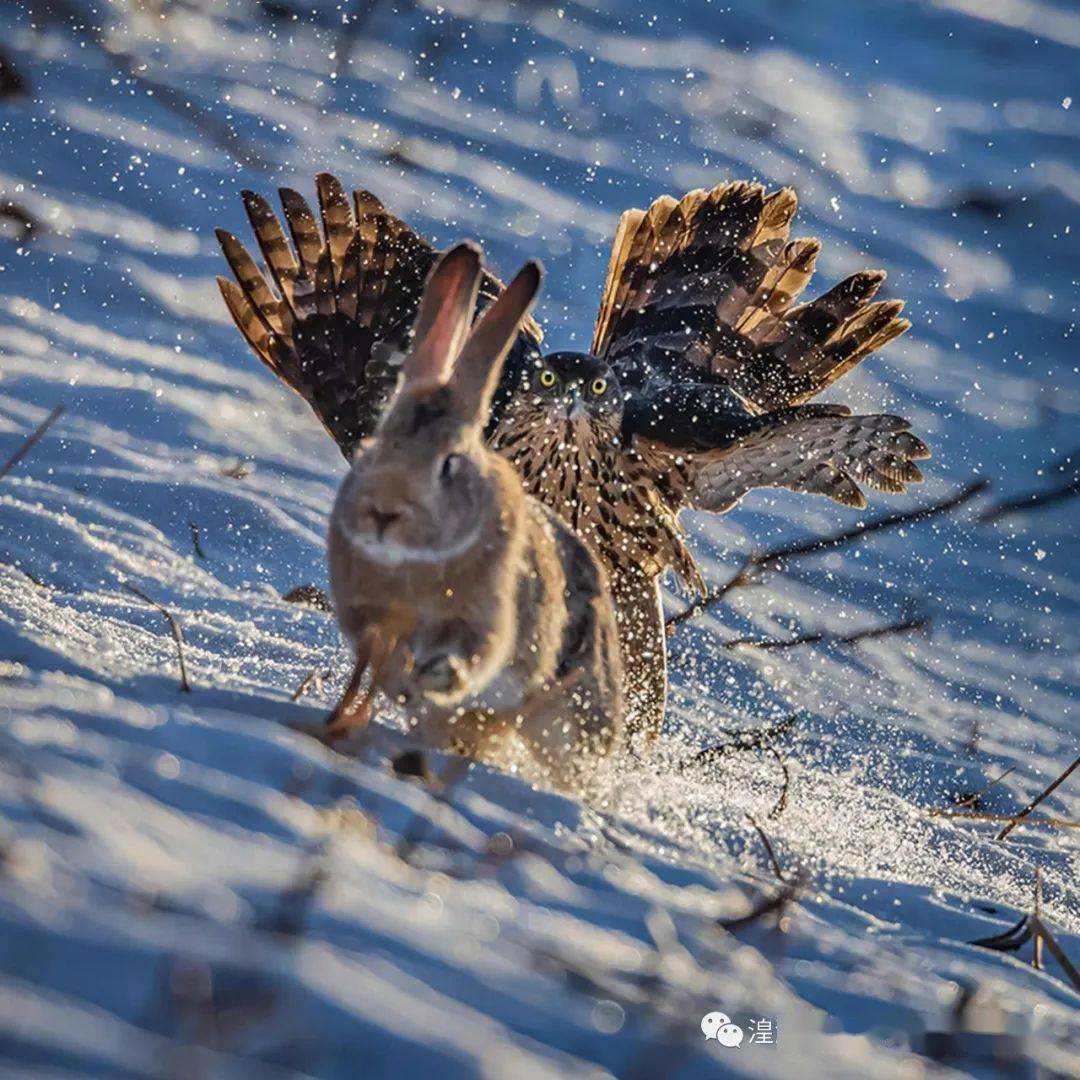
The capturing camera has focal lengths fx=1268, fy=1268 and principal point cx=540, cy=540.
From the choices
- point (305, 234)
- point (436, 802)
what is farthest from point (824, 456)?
point (436, 802)

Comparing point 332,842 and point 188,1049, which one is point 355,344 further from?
point 188,1049

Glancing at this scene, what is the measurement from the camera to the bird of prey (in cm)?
478

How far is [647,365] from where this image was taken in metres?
5.76

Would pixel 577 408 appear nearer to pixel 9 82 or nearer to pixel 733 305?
pixel 733 305

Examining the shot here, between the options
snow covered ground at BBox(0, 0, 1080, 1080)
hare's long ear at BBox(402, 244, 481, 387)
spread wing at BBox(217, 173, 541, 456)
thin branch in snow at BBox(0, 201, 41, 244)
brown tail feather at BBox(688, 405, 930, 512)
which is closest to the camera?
snow covered ground at BBox(0, 0, 1080, 1080)

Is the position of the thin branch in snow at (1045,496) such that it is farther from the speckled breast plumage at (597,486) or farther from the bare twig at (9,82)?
the bare twig at (9,82)

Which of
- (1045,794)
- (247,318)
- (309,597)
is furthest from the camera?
(309,597)

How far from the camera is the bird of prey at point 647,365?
15.7ft

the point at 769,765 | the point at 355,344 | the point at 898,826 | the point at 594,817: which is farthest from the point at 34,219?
the point at 594,817

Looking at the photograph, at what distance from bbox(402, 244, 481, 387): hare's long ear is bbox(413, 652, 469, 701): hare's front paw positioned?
0.69 metres

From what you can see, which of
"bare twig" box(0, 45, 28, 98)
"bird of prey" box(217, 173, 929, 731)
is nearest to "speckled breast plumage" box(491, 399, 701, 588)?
"bird of prey" box(217, 173, 929, 731)

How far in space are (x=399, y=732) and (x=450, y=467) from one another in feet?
1.82

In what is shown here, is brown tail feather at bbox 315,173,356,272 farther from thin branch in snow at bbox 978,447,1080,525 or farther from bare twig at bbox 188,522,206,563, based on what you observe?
thin branch in snow at bbox 978,447,1080,525

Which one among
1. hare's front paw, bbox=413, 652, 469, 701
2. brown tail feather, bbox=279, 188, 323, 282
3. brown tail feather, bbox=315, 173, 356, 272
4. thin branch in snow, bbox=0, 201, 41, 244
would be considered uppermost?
thin branch in snow, bbox=0, 201, 41, 244
